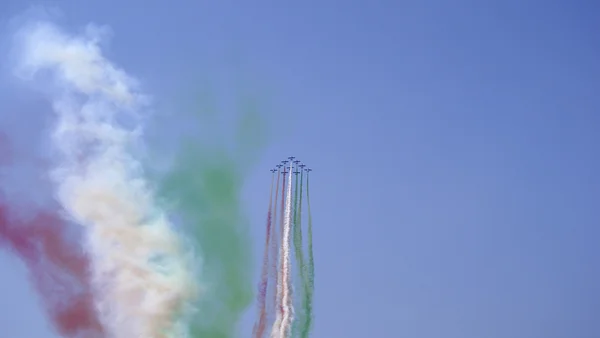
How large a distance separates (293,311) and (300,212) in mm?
7384

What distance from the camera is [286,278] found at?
8831 centimetres

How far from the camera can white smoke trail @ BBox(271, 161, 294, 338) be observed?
86.9 metres

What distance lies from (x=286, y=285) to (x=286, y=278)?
541 millimetres

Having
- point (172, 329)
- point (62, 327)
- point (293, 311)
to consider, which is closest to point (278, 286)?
point (293, 311)

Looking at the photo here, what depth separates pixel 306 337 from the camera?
87.1 meters

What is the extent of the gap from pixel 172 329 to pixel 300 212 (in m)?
12.5

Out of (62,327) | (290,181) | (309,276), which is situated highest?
(290,181)

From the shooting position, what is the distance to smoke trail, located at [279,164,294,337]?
8703 cm

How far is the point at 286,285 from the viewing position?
289 feet

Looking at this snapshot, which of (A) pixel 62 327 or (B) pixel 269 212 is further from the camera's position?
(B) pixel 269 212

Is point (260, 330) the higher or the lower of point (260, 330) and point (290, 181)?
the lower

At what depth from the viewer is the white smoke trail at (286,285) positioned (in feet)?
285

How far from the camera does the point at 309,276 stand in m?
88.6

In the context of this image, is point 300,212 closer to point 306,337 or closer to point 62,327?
point 306,337
